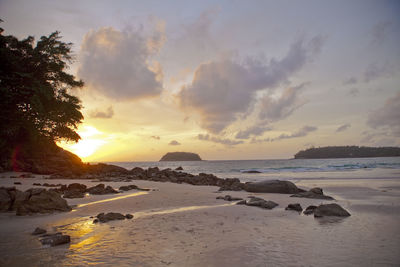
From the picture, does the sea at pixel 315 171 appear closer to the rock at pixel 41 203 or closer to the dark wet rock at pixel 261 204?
the dark wet rock at pixel 261 204

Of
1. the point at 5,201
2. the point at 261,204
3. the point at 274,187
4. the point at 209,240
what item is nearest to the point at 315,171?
the point at 274,187

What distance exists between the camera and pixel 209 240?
20.7 ft

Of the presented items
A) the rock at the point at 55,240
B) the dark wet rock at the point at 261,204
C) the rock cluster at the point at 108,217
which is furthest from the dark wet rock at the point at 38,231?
the dark wet rock at the point at 261,204

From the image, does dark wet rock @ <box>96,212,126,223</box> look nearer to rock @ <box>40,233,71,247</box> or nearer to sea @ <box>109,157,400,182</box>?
rock @ <box>40,233,71,247</box>

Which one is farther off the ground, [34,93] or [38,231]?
[34,93]

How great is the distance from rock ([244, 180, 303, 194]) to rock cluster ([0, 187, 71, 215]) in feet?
43.9

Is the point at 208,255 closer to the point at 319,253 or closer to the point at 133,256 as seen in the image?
the point at 133,256

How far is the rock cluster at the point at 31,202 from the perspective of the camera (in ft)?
30.9

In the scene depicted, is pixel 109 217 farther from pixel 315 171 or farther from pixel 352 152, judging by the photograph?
pixel 352 152

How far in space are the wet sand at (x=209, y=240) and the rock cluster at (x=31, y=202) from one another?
56 cm

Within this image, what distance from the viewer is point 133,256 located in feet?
17.1

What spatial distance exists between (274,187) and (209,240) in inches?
514

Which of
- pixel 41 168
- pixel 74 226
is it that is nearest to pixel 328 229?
pixel 74 226

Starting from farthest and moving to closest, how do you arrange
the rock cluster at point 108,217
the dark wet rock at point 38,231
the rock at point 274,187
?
1. the rock at point 274,187
2. the rock cluster at point 108,217
3. the dark wet rock at point 38,231
